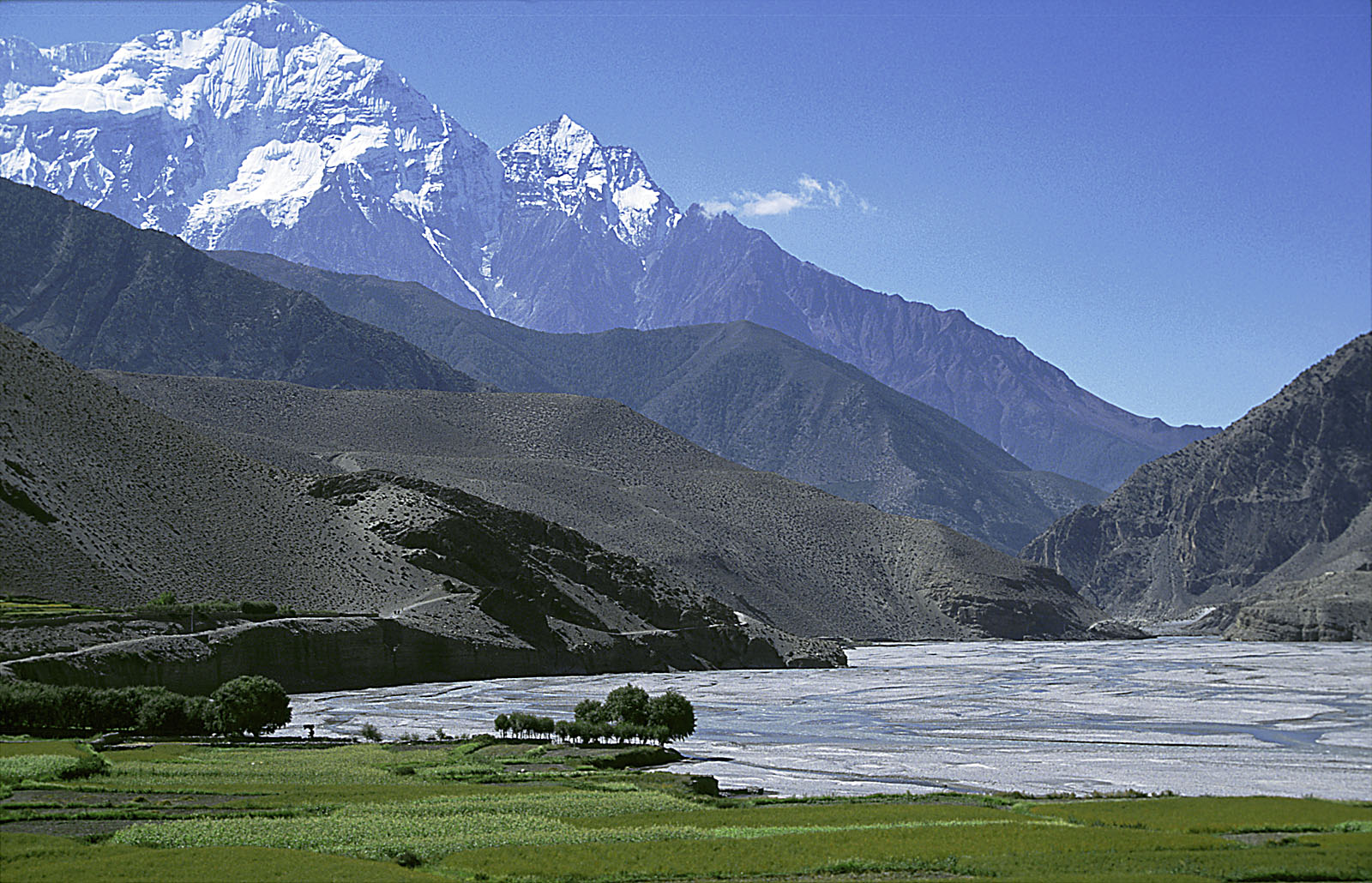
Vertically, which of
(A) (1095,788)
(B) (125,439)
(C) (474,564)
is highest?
(B) (125,439)

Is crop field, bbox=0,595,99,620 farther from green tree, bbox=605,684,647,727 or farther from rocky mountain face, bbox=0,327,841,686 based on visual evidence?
green tree, bbox=605,684,647,727

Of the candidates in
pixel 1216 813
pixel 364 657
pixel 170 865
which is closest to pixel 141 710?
pixel 170 865

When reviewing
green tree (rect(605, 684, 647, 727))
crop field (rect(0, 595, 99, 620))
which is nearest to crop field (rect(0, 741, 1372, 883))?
green tree (rect(605, 684, 647, 727))

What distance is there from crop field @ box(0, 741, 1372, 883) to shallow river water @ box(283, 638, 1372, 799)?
775 cm

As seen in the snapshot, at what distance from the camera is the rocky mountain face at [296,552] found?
108 meters

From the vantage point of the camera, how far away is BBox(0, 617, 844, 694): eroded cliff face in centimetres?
8488

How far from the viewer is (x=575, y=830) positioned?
135 feet

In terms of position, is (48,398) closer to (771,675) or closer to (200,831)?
(771,675)

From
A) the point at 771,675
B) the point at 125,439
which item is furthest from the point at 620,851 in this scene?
the point at 125,439

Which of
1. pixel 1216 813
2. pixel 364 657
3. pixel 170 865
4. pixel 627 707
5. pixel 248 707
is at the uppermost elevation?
pixel 364 657

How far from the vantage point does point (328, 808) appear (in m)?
44.2

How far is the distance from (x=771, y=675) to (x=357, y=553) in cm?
4182

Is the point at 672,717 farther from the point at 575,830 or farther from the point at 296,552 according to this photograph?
the point at 296,552

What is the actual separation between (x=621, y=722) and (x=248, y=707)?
18767 mm
